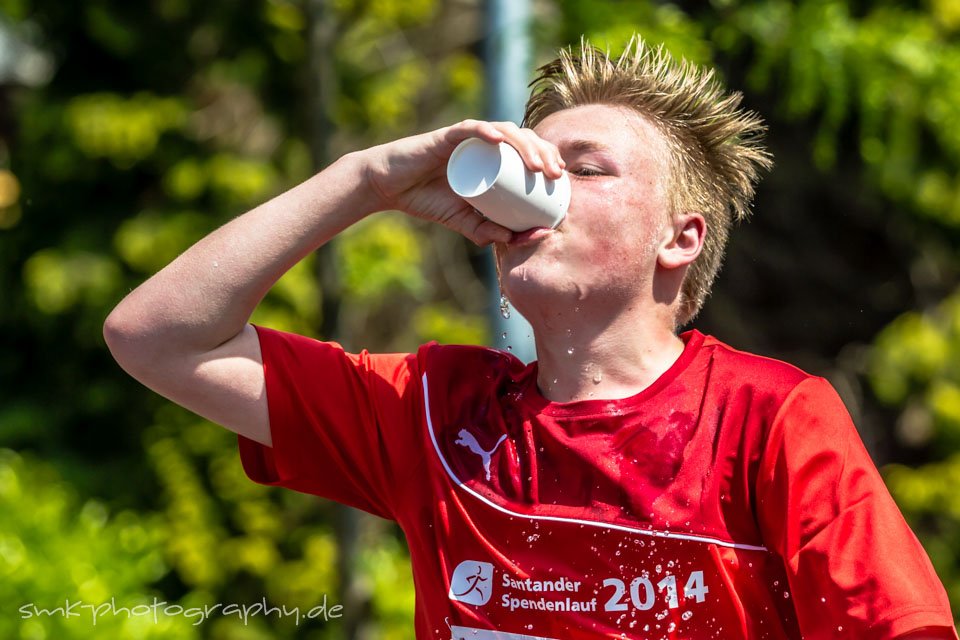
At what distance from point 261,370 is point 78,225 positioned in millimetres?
3687

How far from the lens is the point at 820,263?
6.63m

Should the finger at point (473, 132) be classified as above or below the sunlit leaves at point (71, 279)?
above

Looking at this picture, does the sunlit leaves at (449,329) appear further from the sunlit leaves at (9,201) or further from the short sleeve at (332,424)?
the short sleeve at (332,424)

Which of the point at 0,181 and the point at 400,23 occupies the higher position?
the point at 400,23

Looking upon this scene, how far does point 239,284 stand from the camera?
220cm

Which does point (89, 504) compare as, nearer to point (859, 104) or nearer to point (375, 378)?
point (375, 378)

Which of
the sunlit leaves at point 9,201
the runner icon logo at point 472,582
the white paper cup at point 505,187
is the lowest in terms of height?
the runner icon logo at point 472,582

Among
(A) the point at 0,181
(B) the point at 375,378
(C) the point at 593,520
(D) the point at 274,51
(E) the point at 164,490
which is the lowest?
(E) the point at 164,490

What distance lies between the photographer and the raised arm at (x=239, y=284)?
2189mm

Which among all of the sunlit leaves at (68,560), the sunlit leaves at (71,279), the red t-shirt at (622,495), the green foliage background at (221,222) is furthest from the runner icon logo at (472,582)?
the sunlit leaves at (71,279)

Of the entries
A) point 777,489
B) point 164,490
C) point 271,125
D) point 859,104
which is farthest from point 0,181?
point 777,489

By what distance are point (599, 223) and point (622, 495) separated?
0.50m

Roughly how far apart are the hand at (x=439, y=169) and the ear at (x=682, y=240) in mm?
285

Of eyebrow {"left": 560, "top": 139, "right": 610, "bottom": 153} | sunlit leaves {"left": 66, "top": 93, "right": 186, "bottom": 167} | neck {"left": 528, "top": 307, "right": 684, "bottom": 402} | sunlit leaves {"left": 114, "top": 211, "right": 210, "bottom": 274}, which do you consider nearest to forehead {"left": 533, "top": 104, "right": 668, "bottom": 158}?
eyebrow {"left": 560, "top": 139, "right": 610, "bottom": 153}
